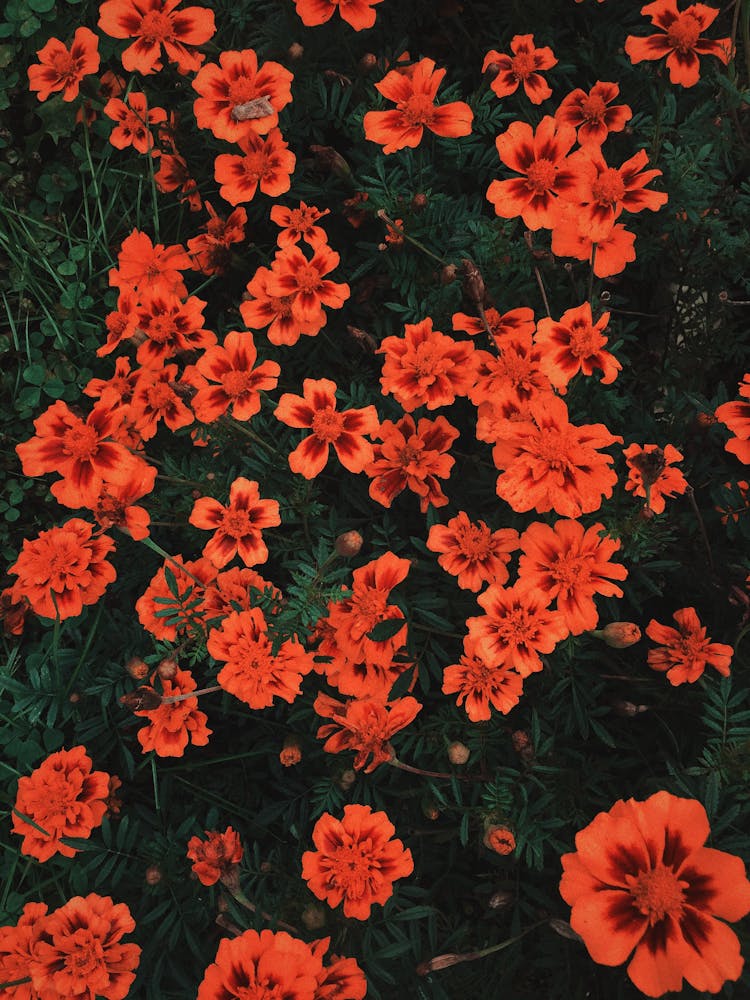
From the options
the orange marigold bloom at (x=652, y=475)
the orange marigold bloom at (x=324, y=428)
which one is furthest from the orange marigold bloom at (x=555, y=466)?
the orange marigold bloom at (x=324, y=428)

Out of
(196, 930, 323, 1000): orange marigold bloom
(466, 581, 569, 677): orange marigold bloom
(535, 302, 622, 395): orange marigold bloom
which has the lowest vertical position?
(196, 930, 323, 1000): orange marigold bloom

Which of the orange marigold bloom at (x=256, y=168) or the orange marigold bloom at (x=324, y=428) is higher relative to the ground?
the orange marigold bloom at (x=256, y=168)

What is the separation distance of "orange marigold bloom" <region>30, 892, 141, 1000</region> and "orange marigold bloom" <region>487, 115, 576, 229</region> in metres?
1.45

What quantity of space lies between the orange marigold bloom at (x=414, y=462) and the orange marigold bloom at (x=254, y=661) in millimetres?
337

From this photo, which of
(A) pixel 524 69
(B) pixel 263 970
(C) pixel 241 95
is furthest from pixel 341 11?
(B) pixel 263 970

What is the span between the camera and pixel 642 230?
180 cm

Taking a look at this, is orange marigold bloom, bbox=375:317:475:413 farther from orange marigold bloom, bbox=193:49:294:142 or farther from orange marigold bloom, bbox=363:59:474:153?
orange marigold bloom, bbox=193:49:294:142

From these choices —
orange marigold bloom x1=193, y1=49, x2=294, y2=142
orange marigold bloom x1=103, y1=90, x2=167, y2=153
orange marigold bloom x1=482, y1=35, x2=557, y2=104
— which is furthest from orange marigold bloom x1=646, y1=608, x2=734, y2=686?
orange marigold bloom x1=103, y1=90, x2=167, y2=153

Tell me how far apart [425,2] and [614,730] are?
6.33 ft

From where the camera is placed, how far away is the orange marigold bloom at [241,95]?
5.48ft

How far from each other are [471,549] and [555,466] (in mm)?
249

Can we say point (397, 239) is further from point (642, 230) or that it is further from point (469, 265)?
point (642, 230)

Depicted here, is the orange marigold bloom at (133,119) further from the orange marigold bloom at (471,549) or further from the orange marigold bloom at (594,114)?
the orange marigold bloom at (471,549)

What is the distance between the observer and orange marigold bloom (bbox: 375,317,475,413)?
4.71ft
